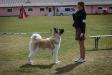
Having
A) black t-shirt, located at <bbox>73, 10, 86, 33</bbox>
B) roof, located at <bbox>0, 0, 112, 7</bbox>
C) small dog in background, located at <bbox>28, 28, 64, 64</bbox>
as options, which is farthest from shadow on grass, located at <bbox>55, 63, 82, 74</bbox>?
roof, located at <bbox>0, 0, 112, 7</bbox>

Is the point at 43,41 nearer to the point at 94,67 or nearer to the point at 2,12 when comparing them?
the point at 94,67

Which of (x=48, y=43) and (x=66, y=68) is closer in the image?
(x=66, y=68)

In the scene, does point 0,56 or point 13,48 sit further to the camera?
point 13,48

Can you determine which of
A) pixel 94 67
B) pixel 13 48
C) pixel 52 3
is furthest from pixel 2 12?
pixel 94 67

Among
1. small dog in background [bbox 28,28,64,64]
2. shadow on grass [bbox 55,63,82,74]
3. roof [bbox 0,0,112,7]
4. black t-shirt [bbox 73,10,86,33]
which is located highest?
black t-shirt [bbox 73,10,86,33]

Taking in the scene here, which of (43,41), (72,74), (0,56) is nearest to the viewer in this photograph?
(72,74)

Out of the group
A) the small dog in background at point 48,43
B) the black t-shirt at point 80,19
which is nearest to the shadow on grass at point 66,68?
the small dog in background at point 48,43

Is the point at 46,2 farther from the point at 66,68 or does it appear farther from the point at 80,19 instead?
the point at 66,68

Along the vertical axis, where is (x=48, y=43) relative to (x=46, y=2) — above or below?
above

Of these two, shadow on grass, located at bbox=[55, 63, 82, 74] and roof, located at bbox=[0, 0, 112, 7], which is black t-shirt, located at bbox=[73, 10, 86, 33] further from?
roof, located at bbox=[0, 0, 112, 7]

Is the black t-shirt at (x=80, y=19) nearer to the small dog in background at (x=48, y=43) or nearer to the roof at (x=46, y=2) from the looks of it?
the small dog in background at (x=48, y=43)

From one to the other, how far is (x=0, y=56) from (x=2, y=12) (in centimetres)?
7200

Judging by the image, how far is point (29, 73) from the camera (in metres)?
11.4

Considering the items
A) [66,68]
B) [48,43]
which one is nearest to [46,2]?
[48,43]
